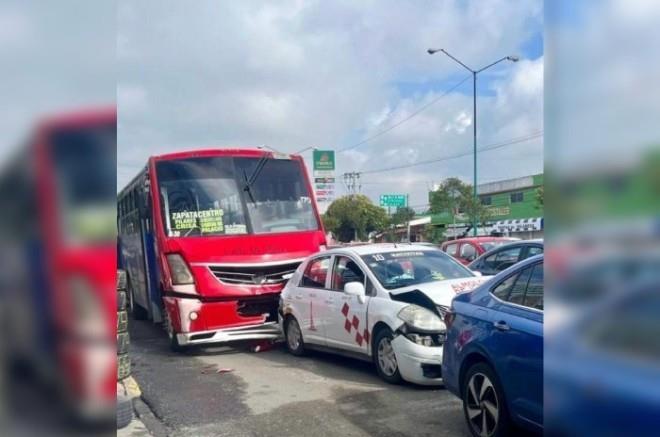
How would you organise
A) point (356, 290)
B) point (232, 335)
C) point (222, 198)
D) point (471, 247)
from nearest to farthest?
point (356, 290), point (232, 335), point (222, 198), point (471, 247)

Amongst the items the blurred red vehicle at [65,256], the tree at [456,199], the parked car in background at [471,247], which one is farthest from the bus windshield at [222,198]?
the tree at [456,199]

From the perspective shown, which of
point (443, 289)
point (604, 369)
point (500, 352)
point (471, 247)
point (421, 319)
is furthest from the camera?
point (471, 247)

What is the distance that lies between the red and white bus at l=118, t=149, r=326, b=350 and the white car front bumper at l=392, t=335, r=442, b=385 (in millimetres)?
3543

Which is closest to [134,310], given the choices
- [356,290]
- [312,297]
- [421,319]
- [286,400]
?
[312,297]

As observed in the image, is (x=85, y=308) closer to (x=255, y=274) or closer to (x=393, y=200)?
(x=255, y=274)

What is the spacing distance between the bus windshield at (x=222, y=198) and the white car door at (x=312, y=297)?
4.61 ft

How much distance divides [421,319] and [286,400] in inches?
64.8

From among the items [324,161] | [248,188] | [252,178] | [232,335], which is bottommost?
[232,335]

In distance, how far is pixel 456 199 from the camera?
39.8 m

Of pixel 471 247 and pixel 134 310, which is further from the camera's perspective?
pixel 471 247

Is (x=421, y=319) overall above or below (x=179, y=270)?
below

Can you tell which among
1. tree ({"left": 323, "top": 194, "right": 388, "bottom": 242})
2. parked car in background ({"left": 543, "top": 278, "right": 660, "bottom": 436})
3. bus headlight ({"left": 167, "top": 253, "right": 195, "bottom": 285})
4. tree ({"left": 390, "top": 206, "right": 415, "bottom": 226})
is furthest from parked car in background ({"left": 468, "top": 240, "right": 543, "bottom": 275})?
tree ({"left": 323, "top": 194, "right": 388, "bottom": 242})

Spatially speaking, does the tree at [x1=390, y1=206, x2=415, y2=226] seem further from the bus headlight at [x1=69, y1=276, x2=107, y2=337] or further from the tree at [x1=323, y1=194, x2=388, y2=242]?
the bus headlight at [x1=69, y1=276, x2=107, y2=337]

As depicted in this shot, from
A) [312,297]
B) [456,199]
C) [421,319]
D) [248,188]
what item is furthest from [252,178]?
[456,199]
